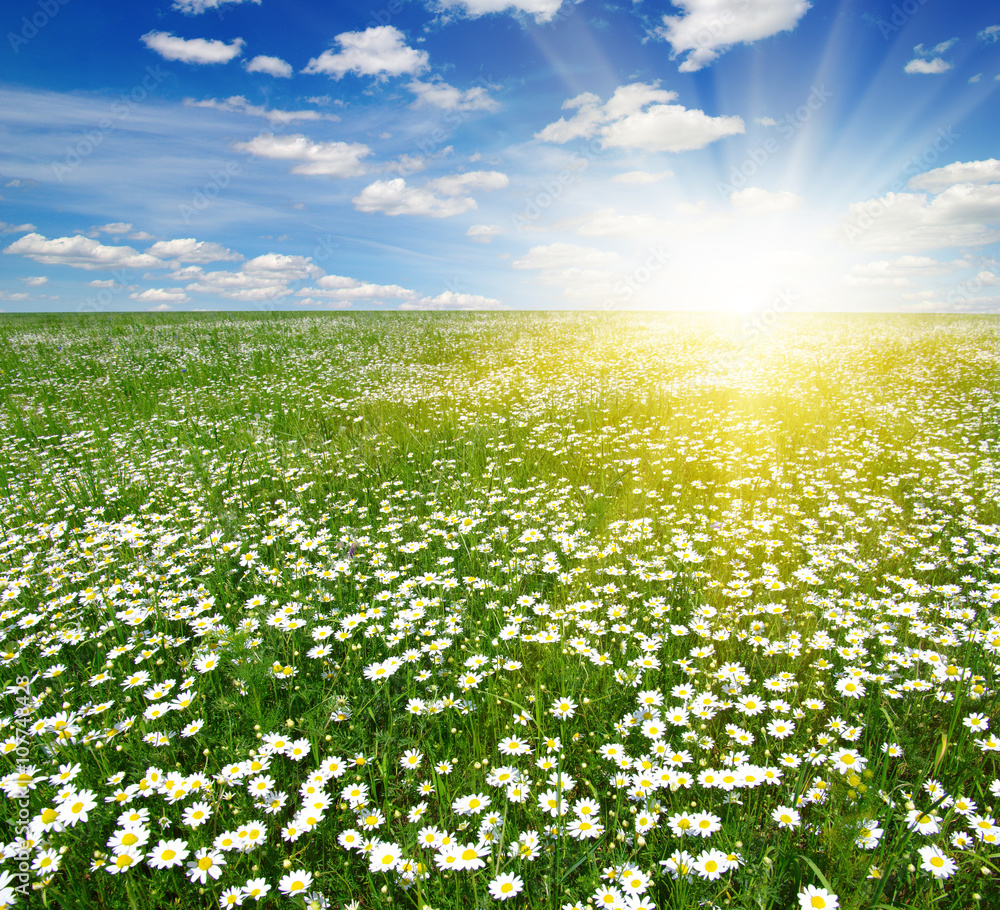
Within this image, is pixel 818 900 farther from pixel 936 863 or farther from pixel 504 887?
pixel 504 887

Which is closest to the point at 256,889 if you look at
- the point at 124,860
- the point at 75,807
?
the point at 124,860

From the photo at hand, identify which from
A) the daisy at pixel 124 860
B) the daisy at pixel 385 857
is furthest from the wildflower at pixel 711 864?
the daisy at pixel 124 860

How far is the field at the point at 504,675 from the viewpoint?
2193 mm

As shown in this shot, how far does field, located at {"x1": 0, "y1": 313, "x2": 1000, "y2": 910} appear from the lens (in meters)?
2.19

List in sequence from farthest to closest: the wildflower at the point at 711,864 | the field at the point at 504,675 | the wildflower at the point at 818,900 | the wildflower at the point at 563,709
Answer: the wildflower at the point at 563,709 < the field at the point at 504,675 < the wildflower at the point at 711,864 < the wildflower at the point at 818,900

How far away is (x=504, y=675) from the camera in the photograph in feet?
11.0

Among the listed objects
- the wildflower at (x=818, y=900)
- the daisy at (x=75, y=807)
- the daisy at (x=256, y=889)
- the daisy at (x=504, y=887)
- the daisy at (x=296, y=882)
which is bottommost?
the daisy at (x=256, y=889)

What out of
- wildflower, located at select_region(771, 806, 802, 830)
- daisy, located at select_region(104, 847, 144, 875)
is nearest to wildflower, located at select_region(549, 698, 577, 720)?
wildflower, located at select_region(771, 806, 802, 830)

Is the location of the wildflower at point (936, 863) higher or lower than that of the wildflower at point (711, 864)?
higher

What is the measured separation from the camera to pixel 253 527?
5480mm

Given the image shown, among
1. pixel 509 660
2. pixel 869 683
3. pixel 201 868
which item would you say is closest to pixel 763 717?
pixel 869 683

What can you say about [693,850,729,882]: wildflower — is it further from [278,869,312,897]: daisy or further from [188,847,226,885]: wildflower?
[188,847,226,885]: wildflower

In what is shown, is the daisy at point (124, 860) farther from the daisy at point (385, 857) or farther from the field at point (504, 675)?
the daisy at point (385, 857)

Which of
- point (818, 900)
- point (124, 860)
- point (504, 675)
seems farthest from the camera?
point (504, 675)
